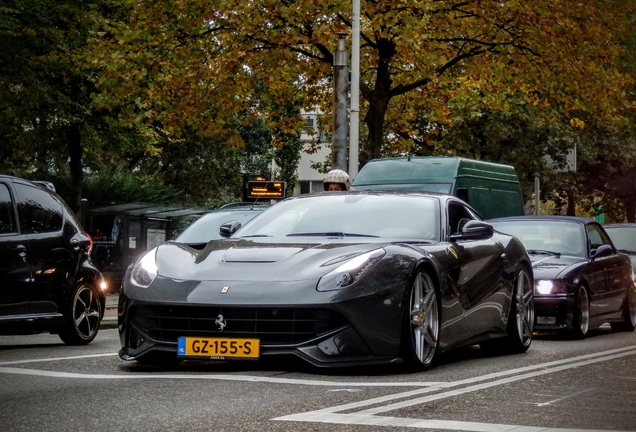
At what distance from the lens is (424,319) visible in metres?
9.86

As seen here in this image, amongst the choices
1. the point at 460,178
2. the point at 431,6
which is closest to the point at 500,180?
the point at 460,178

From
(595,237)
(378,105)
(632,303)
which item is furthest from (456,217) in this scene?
(378,105)

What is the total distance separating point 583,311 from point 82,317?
5.70 meters

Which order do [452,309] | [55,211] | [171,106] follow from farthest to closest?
[171,106] → [55,211] → [452,309]

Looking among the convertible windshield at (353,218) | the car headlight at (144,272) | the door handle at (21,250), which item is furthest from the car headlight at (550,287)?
the car headlight at (144,272)

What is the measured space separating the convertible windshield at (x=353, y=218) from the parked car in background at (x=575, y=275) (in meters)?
4.57

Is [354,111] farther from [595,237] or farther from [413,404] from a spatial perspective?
[413,404]

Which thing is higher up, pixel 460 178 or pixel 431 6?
pixel 431 6

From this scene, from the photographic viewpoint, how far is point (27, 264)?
1258 centimetres

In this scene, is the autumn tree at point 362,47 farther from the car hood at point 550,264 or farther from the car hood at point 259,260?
the car hood at point 259,260

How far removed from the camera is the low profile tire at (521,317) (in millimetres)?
12164

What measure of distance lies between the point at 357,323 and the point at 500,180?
14337 millimetres

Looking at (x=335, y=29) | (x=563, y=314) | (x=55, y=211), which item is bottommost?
(x=563, y=314)

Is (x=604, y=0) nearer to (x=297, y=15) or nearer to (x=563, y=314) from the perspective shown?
(x=297, y=15)
